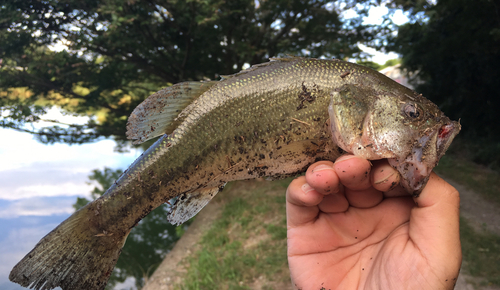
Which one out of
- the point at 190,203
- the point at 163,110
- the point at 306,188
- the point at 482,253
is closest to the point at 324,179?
the point at 306,188

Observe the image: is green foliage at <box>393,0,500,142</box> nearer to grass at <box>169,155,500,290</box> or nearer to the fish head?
grass at <box>169,155,500,290</box>

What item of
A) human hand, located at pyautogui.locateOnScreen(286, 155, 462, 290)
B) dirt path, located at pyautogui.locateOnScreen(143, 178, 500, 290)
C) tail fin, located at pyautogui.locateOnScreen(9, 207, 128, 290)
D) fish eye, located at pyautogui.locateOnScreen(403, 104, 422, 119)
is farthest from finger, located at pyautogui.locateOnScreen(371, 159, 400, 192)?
dirt path, located at pyautogui.locateOnScreen(143, 178, 500, 290)

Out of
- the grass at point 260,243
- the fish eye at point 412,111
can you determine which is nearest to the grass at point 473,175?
the grass at point 260,243

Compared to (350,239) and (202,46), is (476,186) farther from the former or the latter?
(202,46)

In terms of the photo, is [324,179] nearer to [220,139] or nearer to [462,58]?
[220,139]

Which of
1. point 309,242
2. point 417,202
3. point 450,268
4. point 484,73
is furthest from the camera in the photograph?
point 484,73

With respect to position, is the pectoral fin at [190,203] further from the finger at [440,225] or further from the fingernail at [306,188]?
the finger at [440,225]

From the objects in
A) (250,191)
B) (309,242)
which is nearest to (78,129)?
(250,191)
